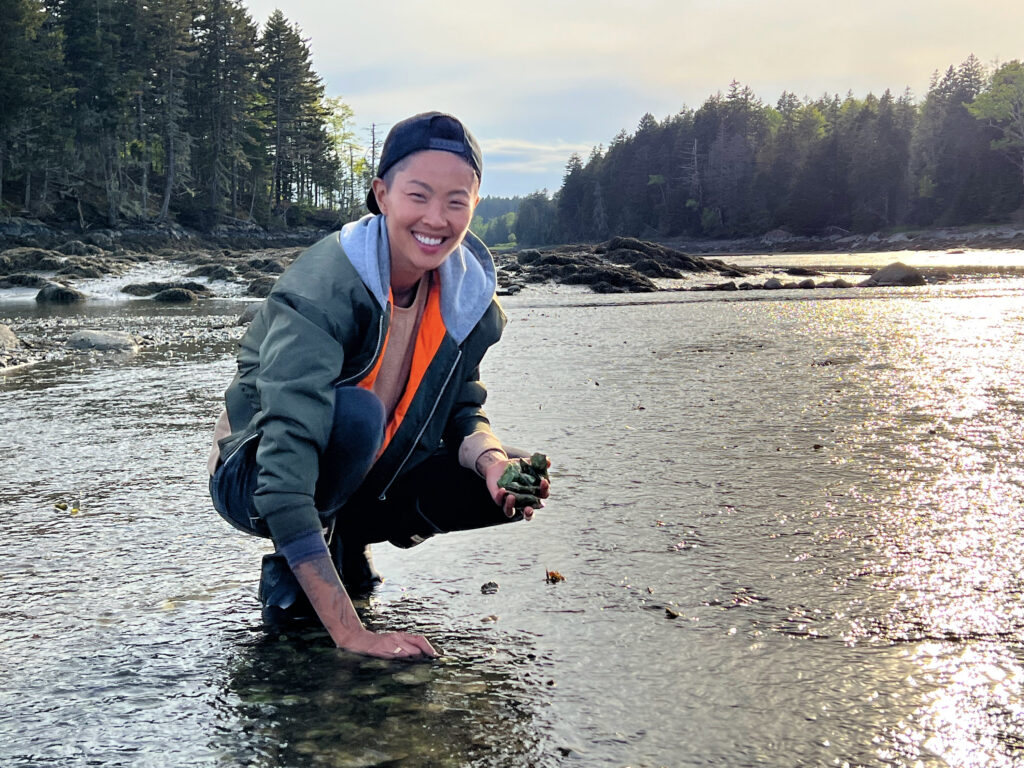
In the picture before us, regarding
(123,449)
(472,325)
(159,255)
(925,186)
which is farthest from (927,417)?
(925,186)

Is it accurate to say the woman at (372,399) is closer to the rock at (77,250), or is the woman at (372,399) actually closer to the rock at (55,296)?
the rock at (55,296)

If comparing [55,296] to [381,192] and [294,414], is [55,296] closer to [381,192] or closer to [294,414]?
[381,192]

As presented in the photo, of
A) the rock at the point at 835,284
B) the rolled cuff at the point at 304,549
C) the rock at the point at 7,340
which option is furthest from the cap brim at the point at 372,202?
the rock at the point at 835,284

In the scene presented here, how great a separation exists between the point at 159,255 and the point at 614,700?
3349 centimetres

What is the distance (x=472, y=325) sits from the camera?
2.41 metres

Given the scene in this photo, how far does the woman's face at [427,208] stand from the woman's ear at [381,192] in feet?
0.11

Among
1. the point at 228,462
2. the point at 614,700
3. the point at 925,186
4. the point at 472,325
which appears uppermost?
the point at 925,186

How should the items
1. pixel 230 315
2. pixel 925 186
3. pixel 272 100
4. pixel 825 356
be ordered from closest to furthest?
pixel 825 356 → pixel 230 315 → pixel 272 100 → pixel 925 186

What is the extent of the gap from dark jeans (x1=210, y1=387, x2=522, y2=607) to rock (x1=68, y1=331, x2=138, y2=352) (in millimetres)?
7323

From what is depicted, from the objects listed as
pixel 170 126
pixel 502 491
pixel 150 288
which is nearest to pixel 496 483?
pixel 502 491

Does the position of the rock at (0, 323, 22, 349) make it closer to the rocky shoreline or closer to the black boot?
the rocky shoreline

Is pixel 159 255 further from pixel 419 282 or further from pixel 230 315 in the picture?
pixel 419 282

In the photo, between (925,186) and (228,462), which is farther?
(925,186)

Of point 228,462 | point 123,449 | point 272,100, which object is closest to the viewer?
point 228,462
